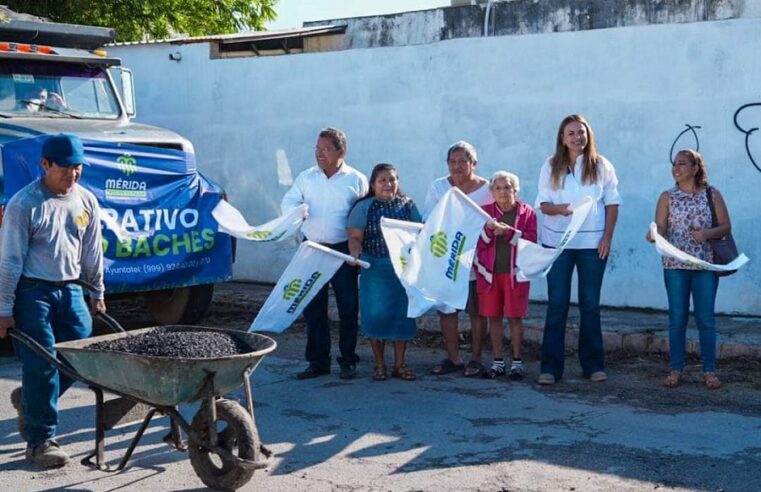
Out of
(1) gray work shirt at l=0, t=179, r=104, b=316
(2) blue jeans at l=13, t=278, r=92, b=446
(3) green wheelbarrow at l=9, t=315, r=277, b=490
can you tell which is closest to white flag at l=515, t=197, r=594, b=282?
(3) green wheelbarrow at l=9, t=315, r=277, b=490

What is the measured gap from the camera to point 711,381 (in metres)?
7.91

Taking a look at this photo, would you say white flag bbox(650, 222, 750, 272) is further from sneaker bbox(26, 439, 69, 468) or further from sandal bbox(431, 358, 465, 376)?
sneaker bbox(26, 439, 69, 468)

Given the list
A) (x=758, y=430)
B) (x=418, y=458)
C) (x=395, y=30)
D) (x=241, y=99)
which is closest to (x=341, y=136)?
(x=418, y=458)

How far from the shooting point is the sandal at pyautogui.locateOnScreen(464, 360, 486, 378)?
27.8 ft

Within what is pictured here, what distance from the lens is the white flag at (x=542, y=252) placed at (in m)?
7.95

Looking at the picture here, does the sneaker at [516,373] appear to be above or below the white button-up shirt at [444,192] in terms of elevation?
below

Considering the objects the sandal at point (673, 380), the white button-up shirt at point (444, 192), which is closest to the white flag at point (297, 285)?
the white button-up shirt at point (444, 192)

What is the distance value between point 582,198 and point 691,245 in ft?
2.87

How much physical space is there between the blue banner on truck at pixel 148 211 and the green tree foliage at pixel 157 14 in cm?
907

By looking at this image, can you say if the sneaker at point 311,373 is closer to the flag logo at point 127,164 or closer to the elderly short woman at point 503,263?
the elderly short woman at point 503,263

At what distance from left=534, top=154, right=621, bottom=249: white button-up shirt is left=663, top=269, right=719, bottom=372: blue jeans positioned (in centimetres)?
63

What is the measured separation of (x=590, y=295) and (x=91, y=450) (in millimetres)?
3863

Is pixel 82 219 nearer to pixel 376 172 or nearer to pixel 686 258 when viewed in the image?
pixel 376 172

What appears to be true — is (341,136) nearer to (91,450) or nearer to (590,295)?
(590,295)
